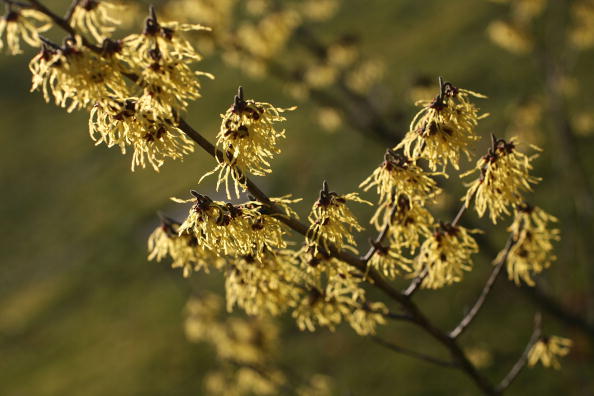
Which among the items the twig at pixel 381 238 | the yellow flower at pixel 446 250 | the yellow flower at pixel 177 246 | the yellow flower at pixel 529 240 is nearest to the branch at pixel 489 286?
the yellow flower at pixel 529 240

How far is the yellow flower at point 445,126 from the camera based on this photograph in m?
2.88

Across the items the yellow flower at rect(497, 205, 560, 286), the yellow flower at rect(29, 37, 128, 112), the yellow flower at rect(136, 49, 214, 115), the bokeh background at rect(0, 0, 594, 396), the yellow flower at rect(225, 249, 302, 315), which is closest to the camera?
the yellow flower at rect(29, 37, 128, 112)

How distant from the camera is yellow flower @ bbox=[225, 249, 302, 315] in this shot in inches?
137

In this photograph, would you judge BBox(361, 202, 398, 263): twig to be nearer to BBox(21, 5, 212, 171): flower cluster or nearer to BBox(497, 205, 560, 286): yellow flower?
BBox(497, 205, 560, 286): yellow flower

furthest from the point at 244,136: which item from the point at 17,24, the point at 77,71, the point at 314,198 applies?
the point at 314,198

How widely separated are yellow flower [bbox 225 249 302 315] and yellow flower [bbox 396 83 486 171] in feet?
3.49

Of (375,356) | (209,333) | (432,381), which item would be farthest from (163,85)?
(375,356)

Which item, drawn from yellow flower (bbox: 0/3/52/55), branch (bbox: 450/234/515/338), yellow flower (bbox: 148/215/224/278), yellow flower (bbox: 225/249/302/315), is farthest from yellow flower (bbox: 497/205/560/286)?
yellow flower (bbox: 0/3/52/55)

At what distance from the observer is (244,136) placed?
280 centimetres

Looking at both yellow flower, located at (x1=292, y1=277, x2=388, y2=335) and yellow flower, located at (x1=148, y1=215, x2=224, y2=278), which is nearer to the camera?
yellow flower, located at (x1=148, y1=215, x2=224, y2=278)

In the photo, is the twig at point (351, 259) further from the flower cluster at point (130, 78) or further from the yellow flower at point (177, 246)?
the yellow flower at point (177, 246)

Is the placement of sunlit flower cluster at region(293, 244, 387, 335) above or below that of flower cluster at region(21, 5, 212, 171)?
below

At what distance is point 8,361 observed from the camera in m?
21.2

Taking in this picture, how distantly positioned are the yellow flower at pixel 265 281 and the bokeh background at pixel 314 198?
69.0 inches
